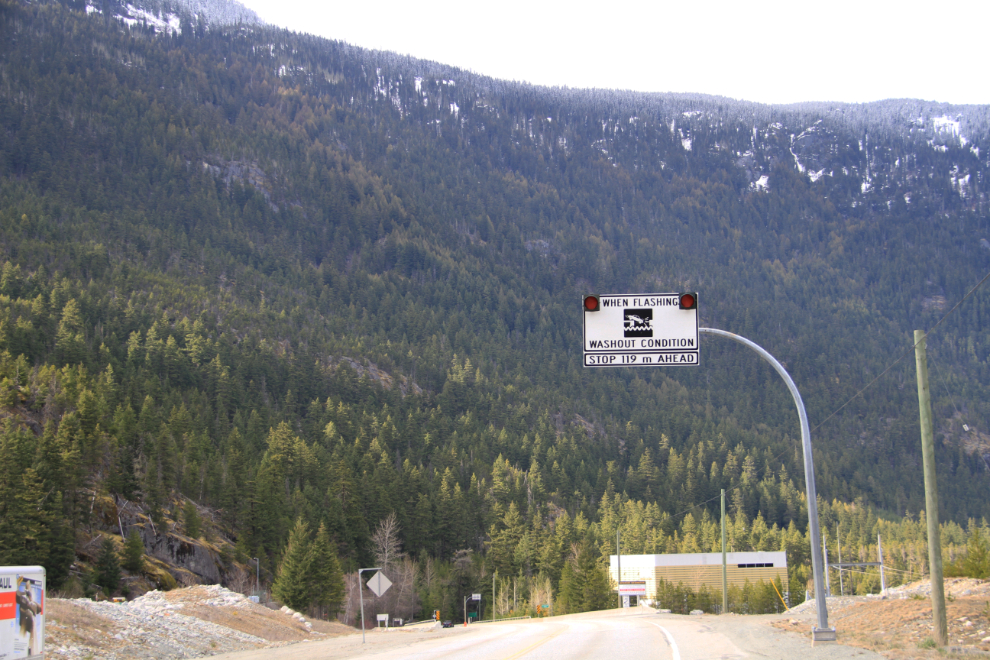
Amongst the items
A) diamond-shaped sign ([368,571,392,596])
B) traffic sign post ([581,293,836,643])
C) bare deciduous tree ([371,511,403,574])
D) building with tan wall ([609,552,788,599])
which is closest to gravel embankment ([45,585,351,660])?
diamond-shaped sign ([368,571,392,596])

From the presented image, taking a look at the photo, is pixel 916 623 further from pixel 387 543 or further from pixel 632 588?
pixel 387 543

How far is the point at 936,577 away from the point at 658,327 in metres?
9.15

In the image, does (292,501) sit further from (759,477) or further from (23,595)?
(759,477)

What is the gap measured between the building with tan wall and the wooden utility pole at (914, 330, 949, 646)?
84.6 m

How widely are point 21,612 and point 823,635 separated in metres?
18.8

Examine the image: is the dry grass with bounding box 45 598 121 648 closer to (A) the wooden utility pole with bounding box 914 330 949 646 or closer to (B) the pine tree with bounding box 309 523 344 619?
(A) the wooden utility pole with bounding box 914 330 949 646

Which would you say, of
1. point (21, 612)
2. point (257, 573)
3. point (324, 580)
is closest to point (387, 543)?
point (257, 573)

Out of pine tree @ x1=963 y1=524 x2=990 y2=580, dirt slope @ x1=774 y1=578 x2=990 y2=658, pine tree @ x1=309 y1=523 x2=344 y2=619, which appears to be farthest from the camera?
pine tree @ x1=309 y1=523 x2=344 y2=619

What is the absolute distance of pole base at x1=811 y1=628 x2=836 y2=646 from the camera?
75.3 ft

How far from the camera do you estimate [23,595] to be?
19.2 metres

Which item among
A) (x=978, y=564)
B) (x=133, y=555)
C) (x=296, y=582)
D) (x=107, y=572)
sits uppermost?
(x=978, y=564)

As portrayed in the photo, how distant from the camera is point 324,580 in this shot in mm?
74062

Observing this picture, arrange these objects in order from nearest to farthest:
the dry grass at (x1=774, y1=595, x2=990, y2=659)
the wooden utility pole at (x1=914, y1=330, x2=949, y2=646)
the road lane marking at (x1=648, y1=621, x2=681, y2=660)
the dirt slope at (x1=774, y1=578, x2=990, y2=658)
Answer: the dry grass at (x1=774, y1=595, x2=990, y2=659), the dirt slope at (x1=774, y1=578, x2=990, y2=658), the wooden utility pole at (x1=914, y1=330, x2=949, y2=646), the road lane marking at (x1=648, y1=621, x2=681, y2=660)

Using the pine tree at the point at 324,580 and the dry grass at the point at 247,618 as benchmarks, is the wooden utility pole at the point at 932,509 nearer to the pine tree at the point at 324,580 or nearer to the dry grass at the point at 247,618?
the dry grass at the point at 247,618
